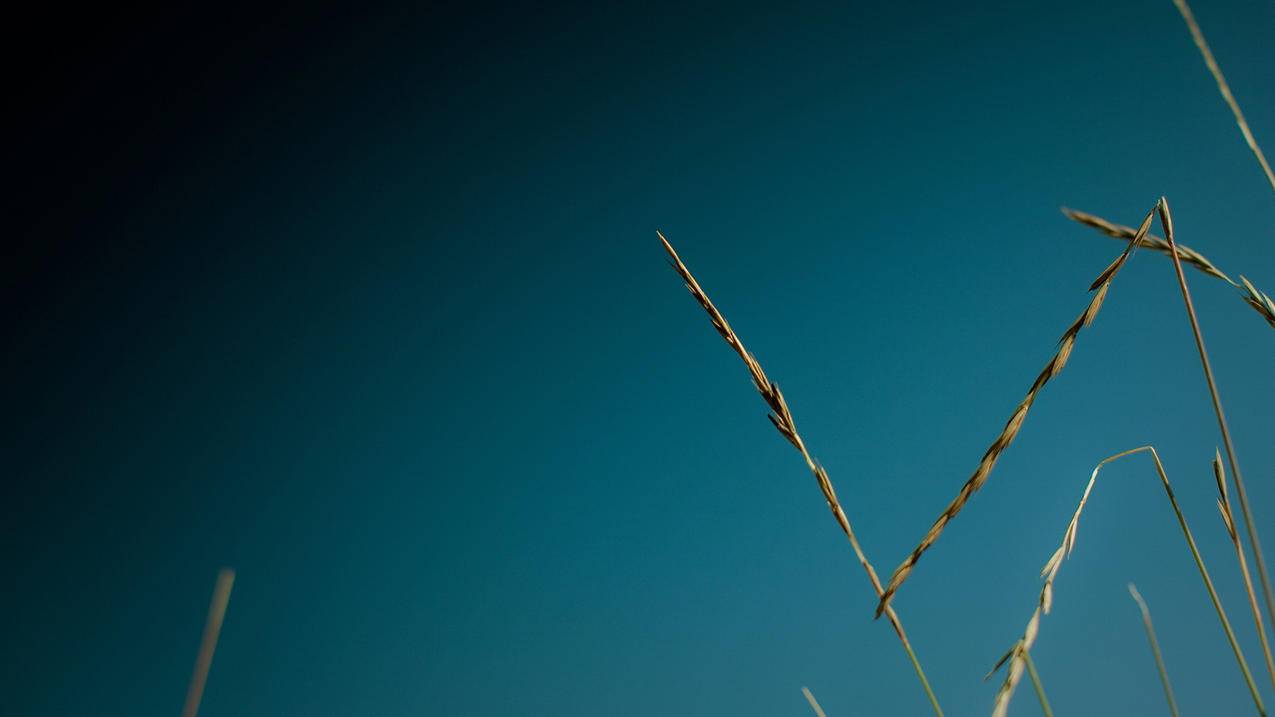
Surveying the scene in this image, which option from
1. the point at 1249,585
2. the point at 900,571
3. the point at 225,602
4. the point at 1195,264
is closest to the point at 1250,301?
the point at 1195,264

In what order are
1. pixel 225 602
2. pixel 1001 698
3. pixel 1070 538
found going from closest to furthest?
pixel 225 602
pixel 1001 698
pixel 1070 538

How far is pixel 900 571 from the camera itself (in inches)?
19.5

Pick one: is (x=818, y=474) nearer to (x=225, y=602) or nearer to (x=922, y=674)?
(x=922, y=674)

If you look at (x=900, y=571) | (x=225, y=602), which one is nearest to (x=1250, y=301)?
(x=900, y=571)

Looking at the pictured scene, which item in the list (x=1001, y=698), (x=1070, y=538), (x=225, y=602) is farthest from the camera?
(x=1070, y=538)

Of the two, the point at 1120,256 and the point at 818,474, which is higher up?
the point at 1120,256

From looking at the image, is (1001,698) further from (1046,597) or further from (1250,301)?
(1250,301)

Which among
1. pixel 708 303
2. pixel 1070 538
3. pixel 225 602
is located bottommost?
pixel 225 602

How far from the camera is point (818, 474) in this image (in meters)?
0.51

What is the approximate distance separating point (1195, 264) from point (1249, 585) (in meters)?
0.21

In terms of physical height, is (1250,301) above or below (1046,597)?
above

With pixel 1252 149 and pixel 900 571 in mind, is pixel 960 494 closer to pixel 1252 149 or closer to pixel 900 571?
pixel 900 571

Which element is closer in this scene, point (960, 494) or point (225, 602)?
point (225, 602)

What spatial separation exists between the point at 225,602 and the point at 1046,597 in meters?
0.50
